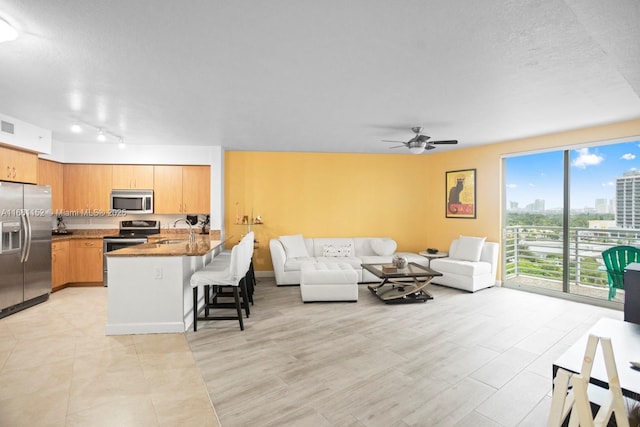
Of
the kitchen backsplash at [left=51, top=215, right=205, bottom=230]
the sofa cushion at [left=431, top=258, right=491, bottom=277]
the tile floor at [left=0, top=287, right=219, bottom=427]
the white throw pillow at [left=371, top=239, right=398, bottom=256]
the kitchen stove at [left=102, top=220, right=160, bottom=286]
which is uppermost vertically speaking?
→ the kitchen backsplash at [left=51, top=215, right=205, bottom=230]

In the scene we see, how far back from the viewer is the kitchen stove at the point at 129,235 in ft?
18.3

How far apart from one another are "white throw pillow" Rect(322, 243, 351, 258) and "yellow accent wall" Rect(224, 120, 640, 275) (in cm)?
58

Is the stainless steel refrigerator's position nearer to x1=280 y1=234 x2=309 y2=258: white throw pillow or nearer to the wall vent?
the wall vent

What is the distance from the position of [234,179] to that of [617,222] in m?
6.69

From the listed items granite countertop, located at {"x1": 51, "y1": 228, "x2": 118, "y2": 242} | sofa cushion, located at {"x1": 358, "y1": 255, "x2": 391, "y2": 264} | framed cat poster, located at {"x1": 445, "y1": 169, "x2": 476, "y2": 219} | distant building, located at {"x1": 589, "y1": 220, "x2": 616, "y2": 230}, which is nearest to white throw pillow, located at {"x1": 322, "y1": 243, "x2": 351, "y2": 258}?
sofa cushion, located at {"x1": 358, "y1": 255, "x2": 391, "y2": 264}

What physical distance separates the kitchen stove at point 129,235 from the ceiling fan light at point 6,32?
4097mm

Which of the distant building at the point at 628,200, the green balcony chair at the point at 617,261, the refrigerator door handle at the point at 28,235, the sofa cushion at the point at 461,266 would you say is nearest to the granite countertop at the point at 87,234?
the refrigerator door handle at the point at 28,235

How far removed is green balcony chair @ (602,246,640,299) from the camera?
168 inches

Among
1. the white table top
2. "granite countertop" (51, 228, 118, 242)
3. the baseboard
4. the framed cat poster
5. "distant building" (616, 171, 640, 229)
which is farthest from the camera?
the baseboard

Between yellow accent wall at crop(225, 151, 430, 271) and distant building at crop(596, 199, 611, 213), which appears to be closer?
distant building at crop(596, 199, 611, 213)

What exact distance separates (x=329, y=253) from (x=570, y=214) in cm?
420

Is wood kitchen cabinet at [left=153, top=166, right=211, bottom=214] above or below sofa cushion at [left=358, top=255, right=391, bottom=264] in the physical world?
above

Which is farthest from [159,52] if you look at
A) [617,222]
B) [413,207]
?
[617,222]

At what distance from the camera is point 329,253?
20.5 feet
